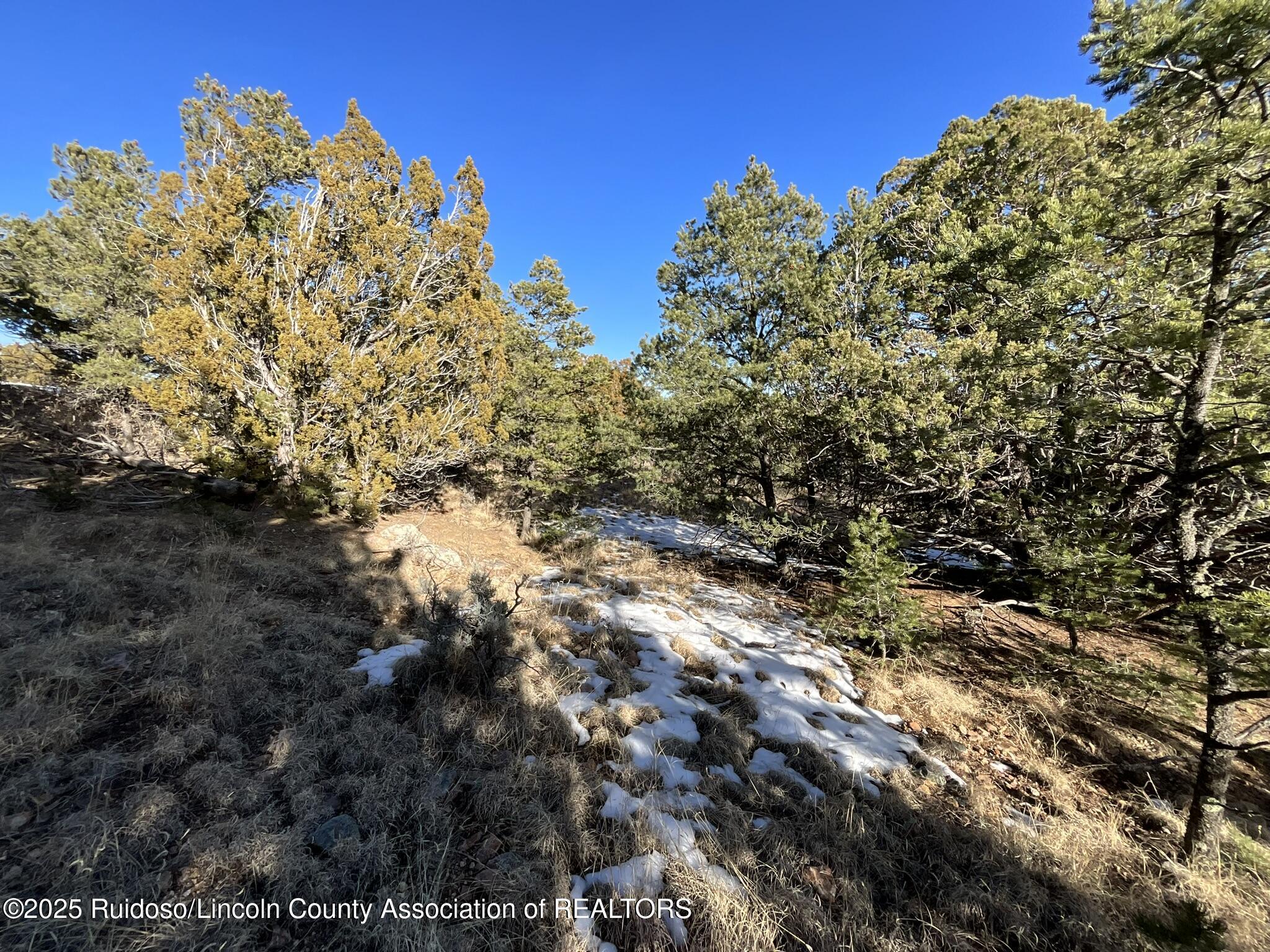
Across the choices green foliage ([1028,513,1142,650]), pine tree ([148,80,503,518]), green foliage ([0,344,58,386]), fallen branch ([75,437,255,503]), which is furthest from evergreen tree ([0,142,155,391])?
green foliage ([1028,513,1142,650])

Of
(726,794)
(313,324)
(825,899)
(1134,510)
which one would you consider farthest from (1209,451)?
(313,324)

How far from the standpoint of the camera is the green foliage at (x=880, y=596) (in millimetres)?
5301

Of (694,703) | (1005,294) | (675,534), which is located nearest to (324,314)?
(694,703)

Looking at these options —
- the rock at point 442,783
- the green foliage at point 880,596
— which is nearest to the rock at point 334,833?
the rock at point 442,783

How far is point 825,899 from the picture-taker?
2.49m

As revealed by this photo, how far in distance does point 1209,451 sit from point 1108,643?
4600 mm

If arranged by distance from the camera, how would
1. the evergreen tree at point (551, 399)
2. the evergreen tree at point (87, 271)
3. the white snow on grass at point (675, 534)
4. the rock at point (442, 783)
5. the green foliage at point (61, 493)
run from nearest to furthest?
the rock at point (442, 783), the green foliage at point (61, 493), the evergreen tree at point (87, 271), the evergreen tree at point (551, 399), the white snow on grass at point (675, 534)

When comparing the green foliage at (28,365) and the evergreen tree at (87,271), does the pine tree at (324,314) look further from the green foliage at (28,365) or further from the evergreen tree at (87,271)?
the green foliage at (28,365)

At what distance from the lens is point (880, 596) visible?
537 cm

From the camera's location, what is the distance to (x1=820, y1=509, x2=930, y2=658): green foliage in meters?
5.30

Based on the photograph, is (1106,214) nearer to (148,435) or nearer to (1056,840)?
(1056,840)

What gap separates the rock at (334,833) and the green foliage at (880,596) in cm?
524

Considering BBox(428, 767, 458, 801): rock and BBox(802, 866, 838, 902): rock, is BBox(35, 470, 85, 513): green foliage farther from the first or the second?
BBox(802, 866, 838, 902): rock

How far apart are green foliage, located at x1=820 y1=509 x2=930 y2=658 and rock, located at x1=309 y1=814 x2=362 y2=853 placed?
5.24 metres
